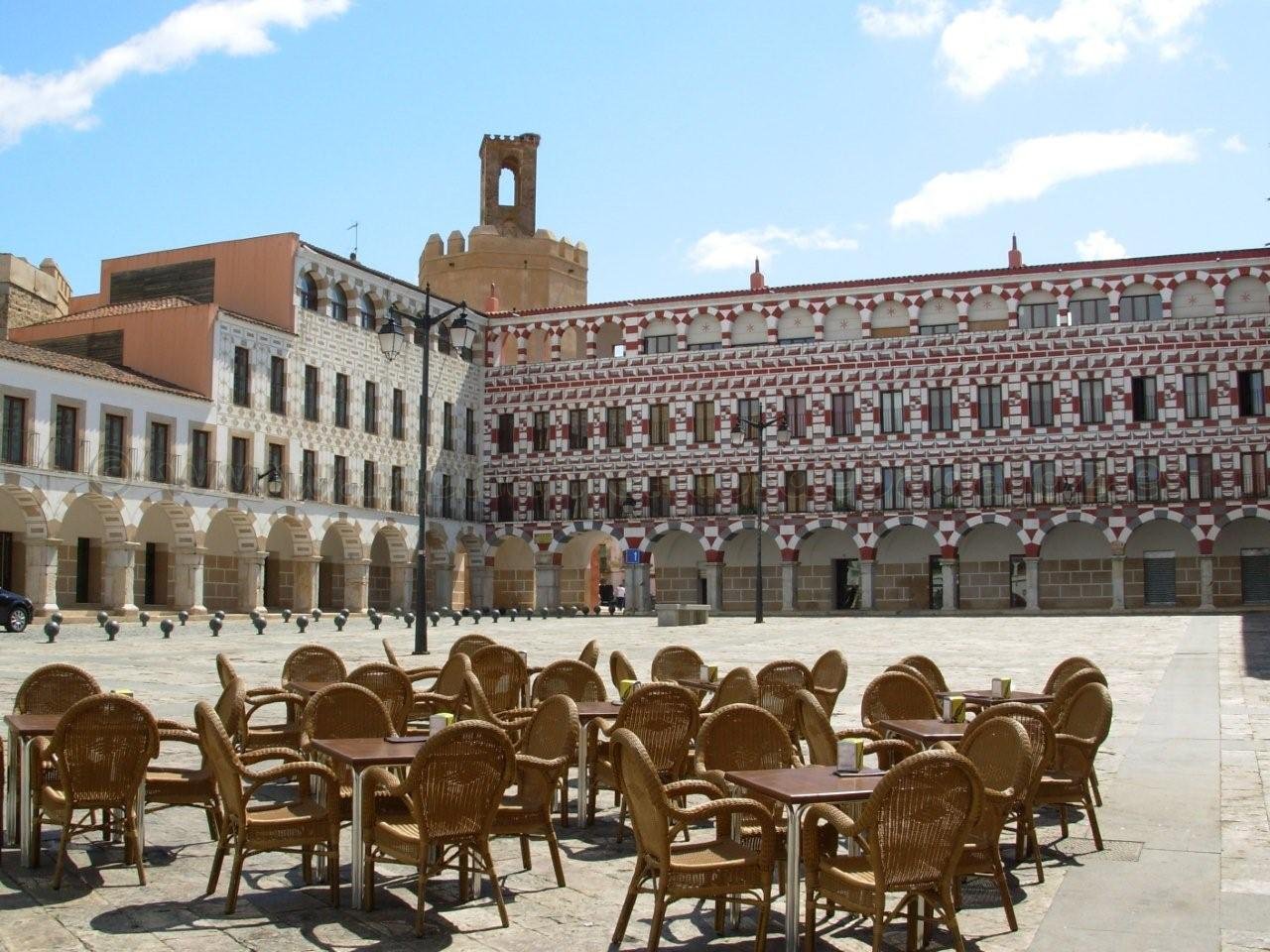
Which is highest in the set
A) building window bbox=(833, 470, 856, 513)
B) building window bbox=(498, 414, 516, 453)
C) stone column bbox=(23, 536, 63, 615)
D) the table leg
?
building window bbox=(498, 414, 516, 453)

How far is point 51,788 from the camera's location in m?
7.66

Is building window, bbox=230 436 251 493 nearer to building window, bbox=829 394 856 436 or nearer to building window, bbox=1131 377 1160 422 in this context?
building window, bbox=829 394 856 436

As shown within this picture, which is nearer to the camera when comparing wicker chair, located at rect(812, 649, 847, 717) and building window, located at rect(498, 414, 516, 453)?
wicker chair, located at rect(812, 649, 847, 717)

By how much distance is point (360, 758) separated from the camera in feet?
22.6

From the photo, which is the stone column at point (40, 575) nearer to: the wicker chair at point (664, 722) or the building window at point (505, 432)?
the building window at point (505, 432)

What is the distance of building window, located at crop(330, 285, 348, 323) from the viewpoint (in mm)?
46312

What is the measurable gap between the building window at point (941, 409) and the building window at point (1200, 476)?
790 centimetres

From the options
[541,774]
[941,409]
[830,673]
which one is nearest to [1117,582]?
[941,409]

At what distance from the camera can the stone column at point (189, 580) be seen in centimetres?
3941

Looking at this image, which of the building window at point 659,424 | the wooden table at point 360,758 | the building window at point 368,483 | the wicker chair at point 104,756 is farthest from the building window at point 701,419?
the wicker chair at point 104,756

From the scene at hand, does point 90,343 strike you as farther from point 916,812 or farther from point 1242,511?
point 916,812

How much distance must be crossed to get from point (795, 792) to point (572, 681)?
440 centimetres

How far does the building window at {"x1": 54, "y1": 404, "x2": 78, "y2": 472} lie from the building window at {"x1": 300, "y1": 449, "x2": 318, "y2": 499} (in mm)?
8615

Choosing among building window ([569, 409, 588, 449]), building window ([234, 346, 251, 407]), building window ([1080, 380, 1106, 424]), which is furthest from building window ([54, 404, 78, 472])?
building window ([1080, 380, 1106, 424])
